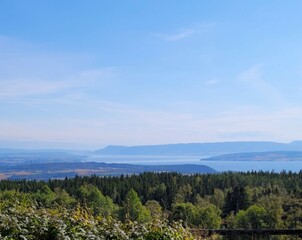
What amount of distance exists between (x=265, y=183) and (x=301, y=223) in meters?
45.5

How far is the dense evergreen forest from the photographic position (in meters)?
5.38

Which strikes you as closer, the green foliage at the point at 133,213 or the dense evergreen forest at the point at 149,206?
the dense evergreen forest at the point at 149,206

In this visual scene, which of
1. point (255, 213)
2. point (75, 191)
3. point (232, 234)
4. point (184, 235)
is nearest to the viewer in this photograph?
point (184, 235)

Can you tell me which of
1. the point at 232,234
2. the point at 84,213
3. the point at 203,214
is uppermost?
the point at 84,213

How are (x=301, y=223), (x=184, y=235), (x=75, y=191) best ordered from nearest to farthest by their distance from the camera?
(x=184, y=235), (x=301, y=223), (x=75, y=191)

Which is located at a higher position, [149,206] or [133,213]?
[133,213]

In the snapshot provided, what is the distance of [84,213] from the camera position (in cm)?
609

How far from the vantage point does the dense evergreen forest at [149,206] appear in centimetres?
538

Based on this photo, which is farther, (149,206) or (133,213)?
(149,206)

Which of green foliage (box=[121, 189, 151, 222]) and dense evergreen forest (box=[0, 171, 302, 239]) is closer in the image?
dense evergreen forest (box=[0, 171, 302, 239])

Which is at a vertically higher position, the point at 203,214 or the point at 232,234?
the point at 232,234

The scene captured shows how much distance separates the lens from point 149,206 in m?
48.9

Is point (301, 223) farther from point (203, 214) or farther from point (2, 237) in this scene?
point (2, 237)

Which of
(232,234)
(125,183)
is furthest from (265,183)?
(232,234)
